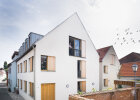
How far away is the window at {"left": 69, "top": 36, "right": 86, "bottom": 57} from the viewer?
527 inches

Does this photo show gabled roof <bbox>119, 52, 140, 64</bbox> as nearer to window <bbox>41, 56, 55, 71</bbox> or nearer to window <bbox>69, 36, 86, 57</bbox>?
window <bbox>69, 36, 86, 57</bbox>

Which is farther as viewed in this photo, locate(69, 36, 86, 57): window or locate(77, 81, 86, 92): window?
locate(77, 81, 86, 92): window

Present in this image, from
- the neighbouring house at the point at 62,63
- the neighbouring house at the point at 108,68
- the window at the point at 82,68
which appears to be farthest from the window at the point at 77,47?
the neighbouring house at the point at 108,68

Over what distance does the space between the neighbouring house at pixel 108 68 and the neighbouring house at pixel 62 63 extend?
473 centimetres

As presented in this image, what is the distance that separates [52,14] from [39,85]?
6.55 meters

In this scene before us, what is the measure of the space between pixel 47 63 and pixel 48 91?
254cm

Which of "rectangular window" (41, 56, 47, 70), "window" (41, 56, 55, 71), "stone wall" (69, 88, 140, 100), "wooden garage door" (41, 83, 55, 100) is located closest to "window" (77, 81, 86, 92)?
"wooden garage door" (41, 83, 55, 100)

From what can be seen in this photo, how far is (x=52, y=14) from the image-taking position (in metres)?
11.0

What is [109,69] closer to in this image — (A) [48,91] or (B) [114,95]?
(B) [114,95]

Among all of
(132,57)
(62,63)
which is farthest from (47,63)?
(132,57)

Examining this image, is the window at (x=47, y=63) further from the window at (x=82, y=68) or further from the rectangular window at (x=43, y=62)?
the window at (x=82, y=68)

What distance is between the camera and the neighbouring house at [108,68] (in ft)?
66.5

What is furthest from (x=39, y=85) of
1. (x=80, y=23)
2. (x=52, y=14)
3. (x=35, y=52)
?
(x=80, y=23)

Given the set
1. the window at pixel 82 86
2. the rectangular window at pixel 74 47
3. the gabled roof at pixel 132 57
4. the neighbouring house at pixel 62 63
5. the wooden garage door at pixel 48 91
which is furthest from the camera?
the gabled roof at pixel 132 57
